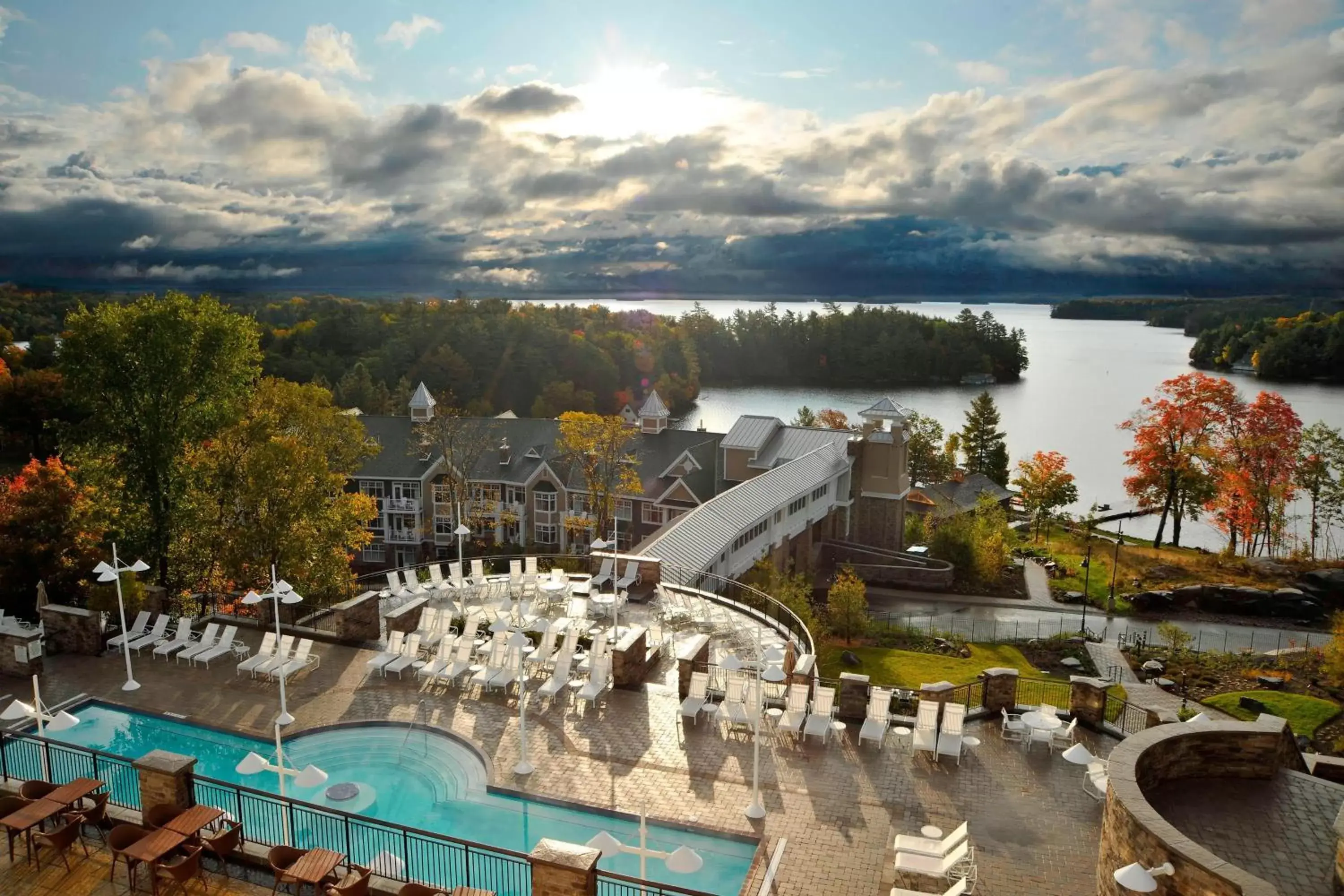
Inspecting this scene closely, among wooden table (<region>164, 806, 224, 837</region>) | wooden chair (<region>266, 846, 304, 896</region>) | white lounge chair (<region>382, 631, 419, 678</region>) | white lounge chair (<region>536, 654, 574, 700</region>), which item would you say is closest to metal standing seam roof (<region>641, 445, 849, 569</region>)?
white lounge chair (<region>536, 654, 574, 700</region>)

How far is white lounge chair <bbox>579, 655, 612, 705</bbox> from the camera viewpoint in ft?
55.8

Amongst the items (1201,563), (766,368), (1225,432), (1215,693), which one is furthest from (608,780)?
(766,368)

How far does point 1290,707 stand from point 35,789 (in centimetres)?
3077

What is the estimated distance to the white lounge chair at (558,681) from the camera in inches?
679

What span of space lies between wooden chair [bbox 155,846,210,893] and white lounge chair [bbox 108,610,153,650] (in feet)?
33.8

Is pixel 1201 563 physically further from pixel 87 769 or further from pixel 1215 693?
pixel 87 769

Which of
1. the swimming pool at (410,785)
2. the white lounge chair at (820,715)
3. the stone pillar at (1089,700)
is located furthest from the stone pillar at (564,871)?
the stone pillar at (1089,700)

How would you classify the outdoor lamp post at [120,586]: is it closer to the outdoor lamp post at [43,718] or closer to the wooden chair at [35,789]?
the outdoor lamp post at [43,718]

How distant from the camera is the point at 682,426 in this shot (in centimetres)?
9288

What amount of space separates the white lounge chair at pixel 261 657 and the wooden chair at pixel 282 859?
29.0 ft

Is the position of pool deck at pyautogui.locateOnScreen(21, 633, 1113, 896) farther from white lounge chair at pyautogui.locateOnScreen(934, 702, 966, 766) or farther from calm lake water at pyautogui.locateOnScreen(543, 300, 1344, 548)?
calm lake water at pyautogui.locateOnScreen(543, 300, 1344, 548)

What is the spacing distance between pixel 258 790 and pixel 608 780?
5.48 metres

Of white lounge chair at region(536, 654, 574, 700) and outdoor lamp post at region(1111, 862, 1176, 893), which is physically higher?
outdoor lamp post at region(1111, 862, 1176, 893)

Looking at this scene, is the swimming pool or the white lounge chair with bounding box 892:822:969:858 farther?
the swimming pool
